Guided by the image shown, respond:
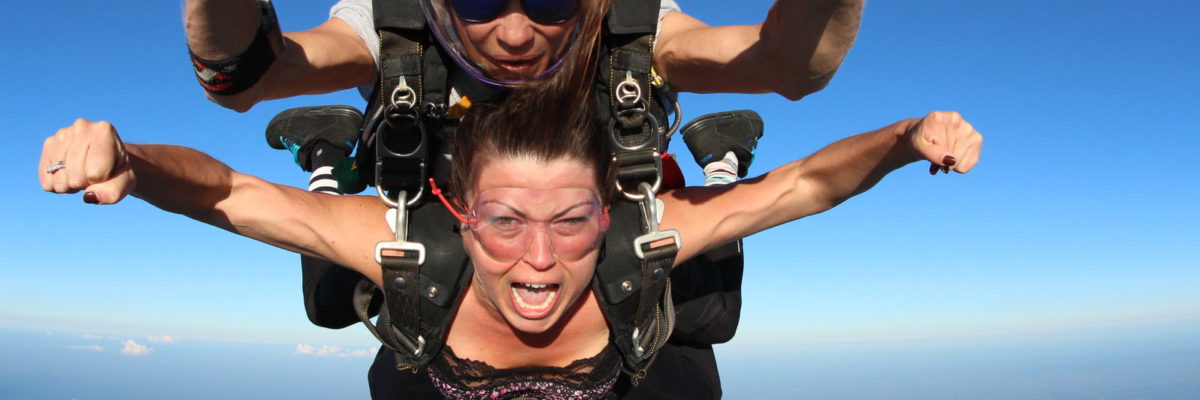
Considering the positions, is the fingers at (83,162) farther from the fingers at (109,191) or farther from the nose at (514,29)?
the nose at (514,29)

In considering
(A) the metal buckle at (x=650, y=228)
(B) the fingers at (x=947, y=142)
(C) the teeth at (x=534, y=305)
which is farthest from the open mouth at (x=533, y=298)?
(B) the fingers at (x=947, y=142)

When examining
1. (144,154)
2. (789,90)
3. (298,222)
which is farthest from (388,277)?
(789,90)

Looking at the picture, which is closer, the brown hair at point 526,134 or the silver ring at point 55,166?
the silver ring at point 55,166

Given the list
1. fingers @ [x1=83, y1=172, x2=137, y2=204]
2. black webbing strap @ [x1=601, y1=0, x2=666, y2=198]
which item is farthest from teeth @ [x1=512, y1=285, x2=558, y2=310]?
fingers @ [x1=83, y1=172, x2=137, y2=204]

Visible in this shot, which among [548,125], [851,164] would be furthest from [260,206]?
[851,164]

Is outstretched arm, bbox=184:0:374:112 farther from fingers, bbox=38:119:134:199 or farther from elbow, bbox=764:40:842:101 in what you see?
elbow, bbox=764:40:842:101

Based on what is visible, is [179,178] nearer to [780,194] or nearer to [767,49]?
[767,49]

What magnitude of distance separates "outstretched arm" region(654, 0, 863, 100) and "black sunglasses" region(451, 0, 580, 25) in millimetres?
480

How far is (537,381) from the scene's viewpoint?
3.59m

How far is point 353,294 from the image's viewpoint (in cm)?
365

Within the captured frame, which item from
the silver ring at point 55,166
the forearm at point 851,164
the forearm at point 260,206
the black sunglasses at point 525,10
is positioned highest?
the black sunglasses at point 525,10

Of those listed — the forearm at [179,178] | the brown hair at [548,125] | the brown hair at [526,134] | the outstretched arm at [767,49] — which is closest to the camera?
the forearm at [179,178]

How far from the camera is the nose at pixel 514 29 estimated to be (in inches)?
121

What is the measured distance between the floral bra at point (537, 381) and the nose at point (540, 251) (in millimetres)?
543
